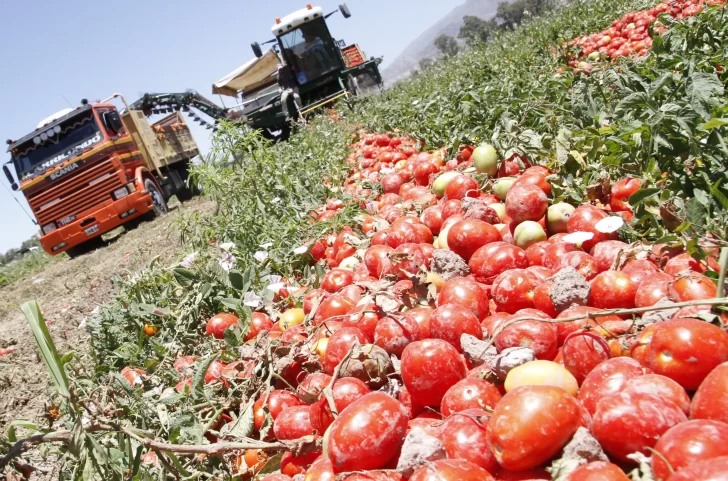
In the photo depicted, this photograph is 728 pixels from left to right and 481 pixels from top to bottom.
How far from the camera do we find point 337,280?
10.5ft

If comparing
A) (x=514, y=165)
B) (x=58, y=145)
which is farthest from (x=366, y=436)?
(x=58, y=145)

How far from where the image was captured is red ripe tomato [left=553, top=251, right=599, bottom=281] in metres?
2.27

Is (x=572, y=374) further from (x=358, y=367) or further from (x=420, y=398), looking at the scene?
(x=358, y=367)

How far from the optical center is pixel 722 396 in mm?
1218

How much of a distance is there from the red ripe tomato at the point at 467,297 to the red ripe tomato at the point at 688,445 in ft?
3.80

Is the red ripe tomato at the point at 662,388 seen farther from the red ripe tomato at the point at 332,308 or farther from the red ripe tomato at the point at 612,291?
the red ripe tomato at the point at 332,308

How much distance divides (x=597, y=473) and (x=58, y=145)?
15.7 meters

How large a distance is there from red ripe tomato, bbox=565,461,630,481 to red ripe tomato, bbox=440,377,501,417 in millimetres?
445

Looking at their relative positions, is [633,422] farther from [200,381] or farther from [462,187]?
[462,187]

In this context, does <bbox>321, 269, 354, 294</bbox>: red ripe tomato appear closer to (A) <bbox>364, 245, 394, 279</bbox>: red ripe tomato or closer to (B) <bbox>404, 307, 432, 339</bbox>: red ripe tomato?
(A) <bbox>364, 245, 394, 279</bbox>: red ripe tomato

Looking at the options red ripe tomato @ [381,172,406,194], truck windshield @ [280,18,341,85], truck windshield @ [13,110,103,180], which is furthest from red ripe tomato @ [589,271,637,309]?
truck windshield @ [280,18,341,85]

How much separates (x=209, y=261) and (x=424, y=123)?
3877mm

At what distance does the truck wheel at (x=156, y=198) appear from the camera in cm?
1465

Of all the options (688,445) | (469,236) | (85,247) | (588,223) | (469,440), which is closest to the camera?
(688,445)
